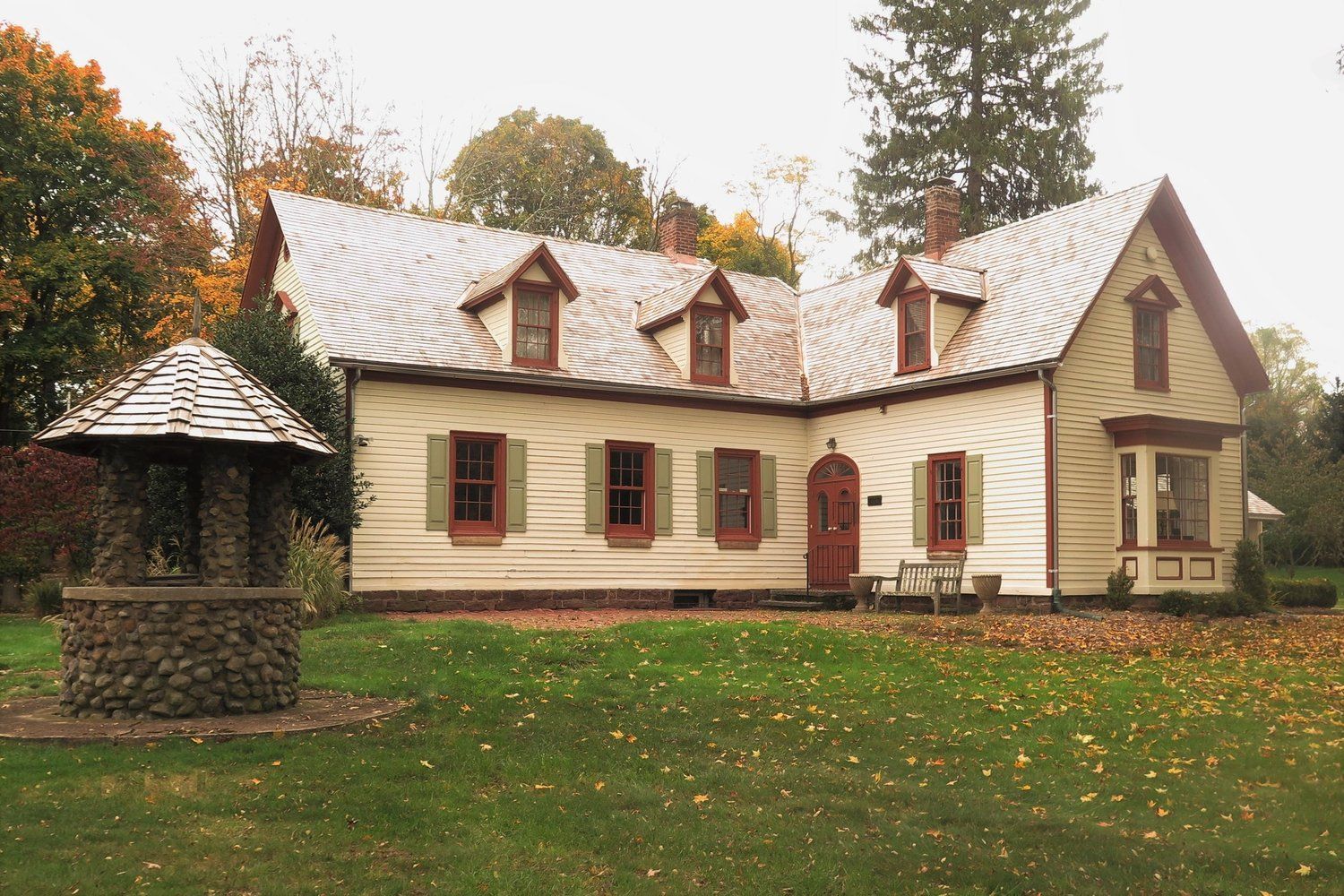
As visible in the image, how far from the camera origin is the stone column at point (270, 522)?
36.3 ft

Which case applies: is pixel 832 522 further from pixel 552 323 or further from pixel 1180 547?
pixel 552 323

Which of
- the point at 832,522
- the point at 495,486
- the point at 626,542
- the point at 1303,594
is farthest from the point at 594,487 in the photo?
the point at 1303,594

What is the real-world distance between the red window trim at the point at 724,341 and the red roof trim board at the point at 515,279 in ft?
9.01

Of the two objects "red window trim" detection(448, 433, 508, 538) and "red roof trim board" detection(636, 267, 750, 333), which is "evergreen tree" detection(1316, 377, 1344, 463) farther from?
"red window trim" detection(448, 433, 508, 538)

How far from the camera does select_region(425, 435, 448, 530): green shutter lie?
20.5 m

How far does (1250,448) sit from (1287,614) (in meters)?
29.0

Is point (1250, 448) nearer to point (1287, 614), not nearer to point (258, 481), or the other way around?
point (1287, 614)

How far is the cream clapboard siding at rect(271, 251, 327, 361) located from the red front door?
10241 mm

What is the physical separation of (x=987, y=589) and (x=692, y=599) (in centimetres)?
615

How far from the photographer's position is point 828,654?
1365 centimetres

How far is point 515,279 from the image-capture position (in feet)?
70.7

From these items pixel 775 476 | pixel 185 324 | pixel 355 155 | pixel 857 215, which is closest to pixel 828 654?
pixel 775 476

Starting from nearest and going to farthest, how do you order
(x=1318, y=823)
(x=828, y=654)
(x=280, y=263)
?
1. (x=1318, y=823)
2. (x=828, y=654)
3. (x=280, y=263)

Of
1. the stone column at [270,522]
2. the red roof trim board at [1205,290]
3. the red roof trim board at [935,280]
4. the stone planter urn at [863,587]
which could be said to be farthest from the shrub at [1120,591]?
the stone column at [270,522]
